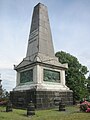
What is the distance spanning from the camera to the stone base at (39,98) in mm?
12617

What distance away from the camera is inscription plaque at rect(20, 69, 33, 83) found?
1452 centimetres

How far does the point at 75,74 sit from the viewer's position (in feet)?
81.7

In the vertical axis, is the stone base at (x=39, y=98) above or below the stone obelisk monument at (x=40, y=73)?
below

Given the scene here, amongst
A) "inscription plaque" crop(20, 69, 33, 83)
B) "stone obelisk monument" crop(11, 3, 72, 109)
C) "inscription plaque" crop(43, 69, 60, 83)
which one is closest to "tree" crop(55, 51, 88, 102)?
"stone obelisk monument" crop(11, 3, 72, 109)

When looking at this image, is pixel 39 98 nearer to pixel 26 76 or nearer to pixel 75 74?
pixel 26 76

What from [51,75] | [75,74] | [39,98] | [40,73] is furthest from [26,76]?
[75,74]

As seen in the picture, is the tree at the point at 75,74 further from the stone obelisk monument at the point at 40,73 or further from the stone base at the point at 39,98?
the stone base at the point at 39,98

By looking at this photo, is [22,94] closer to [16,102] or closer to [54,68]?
[16,102]

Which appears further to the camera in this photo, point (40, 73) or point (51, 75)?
point (51, 75)

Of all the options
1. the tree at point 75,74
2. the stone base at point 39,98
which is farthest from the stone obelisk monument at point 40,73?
the tree at point 75,74

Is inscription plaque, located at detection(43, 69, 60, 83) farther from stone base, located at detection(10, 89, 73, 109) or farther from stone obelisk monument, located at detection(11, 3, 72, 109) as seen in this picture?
stone base, located at detection(10, 89, 73, 109)

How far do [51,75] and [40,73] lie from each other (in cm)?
126

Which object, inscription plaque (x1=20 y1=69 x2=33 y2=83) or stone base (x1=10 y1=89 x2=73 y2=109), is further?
inscription plaque (x1=20 y1=69 x2=33 y2=83)

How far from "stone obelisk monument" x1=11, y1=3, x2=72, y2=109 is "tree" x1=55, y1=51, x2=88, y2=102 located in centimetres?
886
